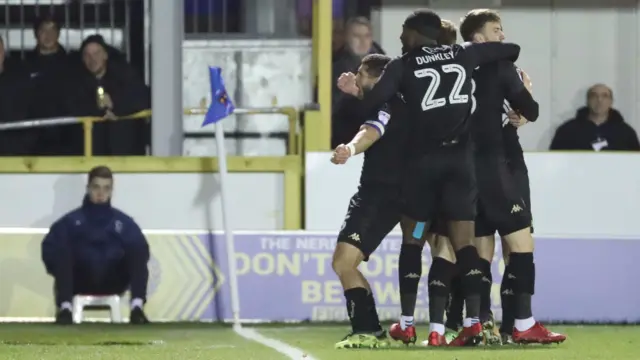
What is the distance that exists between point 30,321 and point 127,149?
187cm

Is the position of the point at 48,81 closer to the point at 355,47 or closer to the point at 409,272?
the point at 355,47

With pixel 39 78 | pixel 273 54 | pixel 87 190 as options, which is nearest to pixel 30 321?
pixel 87 190

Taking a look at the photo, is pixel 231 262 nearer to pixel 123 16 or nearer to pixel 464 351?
pixel 123 16

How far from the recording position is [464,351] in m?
8.66

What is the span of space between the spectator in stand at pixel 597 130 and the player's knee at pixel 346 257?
523 centimetres

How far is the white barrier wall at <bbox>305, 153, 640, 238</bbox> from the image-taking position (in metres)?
13.6

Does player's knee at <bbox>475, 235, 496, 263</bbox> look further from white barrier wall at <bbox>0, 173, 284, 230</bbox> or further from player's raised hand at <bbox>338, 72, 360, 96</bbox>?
white barrier wall at <bbox>0, 173, 284, 230</bbox>

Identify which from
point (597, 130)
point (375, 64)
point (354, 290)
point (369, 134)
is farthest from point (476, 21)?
point (597, 130)

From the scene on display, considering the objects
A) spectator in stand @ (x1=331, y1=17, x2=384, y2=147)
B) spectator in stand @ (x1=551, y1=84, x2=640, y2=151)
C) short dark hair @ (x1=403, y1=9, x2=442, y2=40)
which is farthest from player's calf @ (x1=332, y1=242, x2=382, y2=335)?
spectator in stand @ (x1=551, y1=84, x2=640, y2=151)

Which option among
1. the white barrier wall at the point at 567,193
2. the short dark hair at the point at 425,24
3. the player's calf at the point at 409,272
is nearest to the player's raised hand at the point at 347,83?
the short dark hair at the point at 425,24

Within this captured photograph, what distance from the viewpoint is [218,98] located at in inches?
512

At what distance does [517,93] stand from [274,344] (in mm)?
2135

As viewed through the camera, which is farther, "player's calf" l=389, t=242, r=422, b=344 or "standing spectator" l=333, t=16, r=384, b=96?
"standing spectator" l=333, t=16, r=384, b=96

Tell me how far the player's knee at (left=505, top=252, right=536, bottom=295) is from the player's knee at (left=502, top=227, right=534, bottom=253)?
26 millimetres
